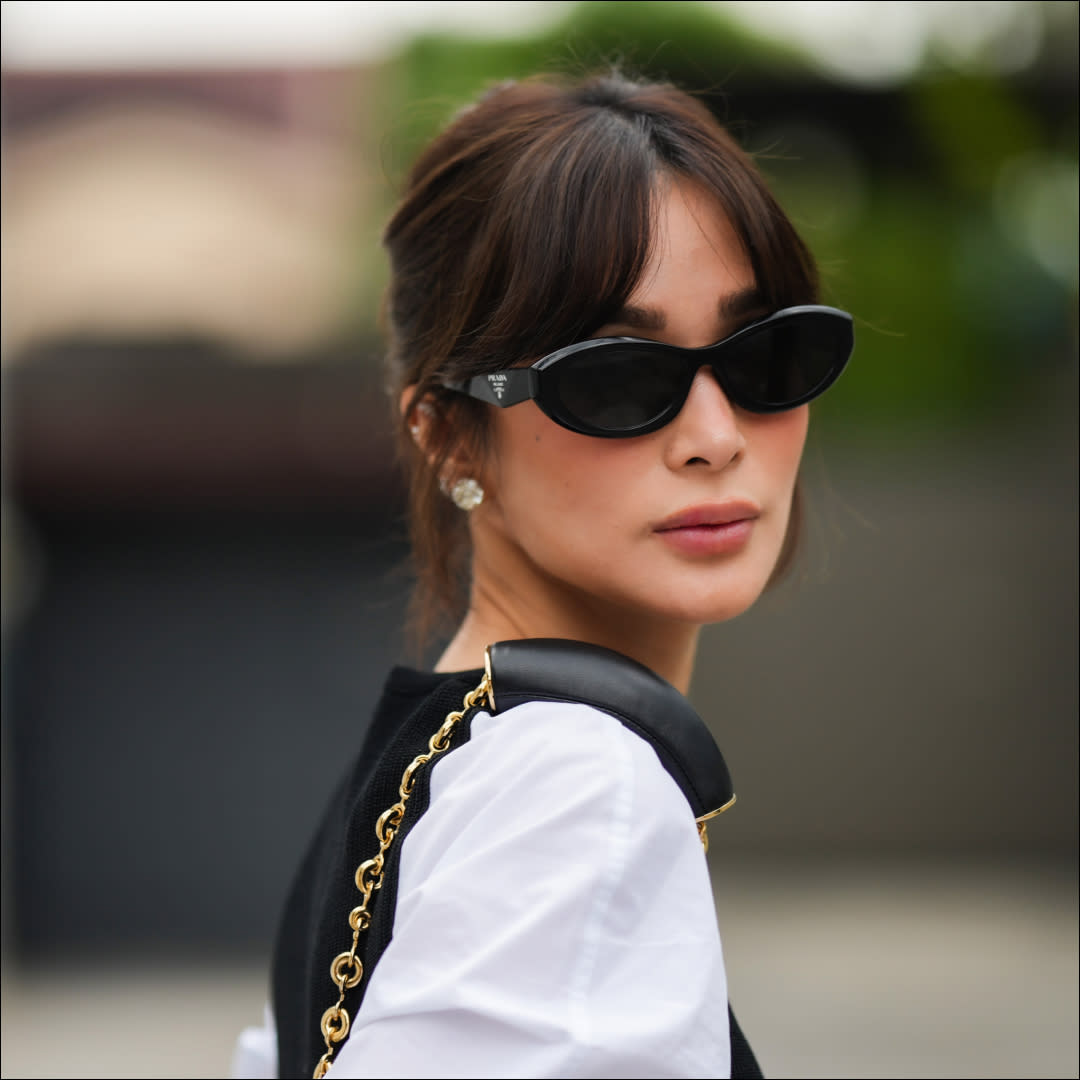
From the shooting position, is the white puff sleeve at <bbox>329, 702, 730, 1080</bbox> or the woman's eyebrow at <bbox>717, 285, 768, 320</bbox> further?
the woman's eyebrow at <bbox>717, 285, 768, 320</bbox>

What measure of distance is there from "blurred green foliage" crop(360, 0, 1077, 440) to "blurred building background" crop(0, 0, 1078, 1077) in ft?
0.07

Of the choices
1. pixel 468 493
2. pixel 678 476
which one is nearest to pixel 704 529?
pixel 678 476

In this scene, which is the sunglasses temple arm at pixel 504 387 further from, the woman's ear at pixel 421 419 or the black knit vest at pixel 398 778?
the black knit vest at pixel 398 778

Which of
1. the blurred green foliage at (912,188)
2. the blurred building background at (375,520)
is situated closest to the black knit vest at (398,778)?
the blurred building background at (375,520)

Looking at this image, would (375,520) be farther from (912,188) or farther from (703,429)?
(703,429)

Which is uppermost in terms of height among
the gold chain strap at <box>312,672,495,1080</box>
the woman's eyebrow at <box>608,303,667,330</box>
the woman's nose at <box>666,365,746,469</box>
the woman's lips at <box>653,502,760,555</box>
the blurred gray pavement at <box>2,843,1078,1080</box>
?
the woman's eyebrow at <box>608,303,667,330</box>

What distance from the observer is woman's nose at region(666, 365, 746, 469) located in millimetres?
1311

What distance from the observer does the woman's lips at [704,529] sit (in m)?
1.32

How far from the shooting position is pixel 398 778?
4.09 feet

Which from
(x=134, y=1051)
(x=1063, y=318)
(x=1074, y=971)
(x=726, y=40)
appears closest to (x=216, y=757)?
(x=134, y=1051)

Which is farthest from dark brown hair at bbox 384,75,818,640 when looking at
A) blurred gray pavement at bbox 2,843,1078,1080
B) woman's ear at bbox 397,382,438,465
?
blurred gray pavement at bbox 2,843,1078,1080

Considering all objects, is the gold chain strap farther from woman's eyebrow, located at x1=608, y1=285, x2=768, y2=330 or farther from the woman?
woman's eyebrow, located at x1=608, y1=285, x2=768, y2=330

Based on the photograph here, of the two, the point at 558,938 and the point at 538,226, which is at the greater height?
the point at 538,226

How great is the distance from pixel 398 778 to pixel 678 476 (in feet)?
1.40
